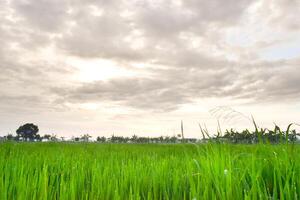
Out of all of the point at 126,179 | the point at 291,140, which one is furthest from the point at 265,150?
the point at 126,179

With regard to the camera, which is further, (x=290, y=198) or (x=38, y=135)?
(x=38, y=135)

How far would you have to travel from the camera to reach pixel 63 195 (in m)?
2.57

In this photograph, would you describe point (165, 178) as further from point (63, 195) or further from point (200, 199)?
point (63, 195)

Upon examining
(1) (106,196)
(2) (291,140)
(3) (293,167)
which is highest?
(2) (291,140)

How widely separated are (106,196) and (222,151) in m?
1.31

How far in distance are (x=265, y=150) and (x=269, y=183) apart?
47 centimetres

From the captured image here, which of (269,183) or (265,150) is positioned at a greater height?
(265,150)

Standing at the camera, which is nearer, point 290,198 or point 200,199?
point 290,198

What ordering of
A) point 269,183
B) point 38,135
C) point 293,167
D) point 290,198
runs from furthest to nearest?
point 38,135
point 269,183
point 293,167
point 290,198

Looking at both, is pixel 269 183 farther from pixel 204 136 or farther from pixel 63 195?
pixel 63 195

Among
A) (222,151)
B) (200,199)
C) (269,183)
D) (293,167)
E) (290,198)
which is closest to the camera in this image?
(290,198)

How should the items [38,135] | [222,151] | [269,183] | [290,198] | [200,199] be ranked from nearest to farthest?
[290,198], [200,199], [269,183], [222,151], [38,135]

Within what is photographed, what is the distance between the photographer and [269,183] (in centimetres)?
309

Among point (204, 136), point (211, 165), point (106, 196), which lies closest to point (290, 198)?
point (211, 165)
